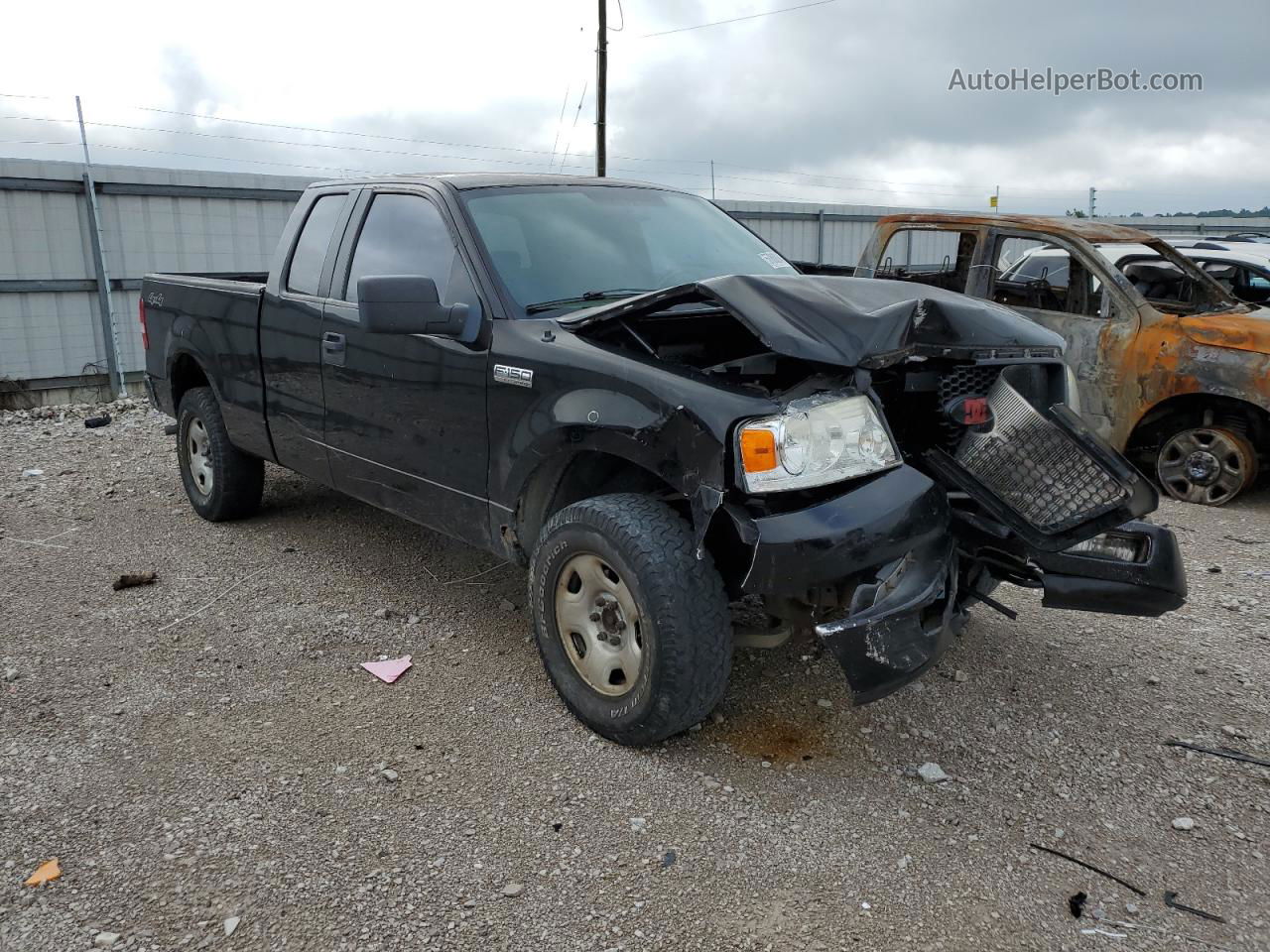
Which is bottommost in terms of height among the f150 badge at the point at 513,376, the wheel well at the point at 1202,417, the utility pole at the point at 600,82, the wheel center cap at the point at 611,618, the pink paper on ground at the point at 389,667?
the pink paper on ground at the point at 389,667

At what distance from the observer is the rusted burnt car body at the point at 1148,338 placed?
20.4 ft

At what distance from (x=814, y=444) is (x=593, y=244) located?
157 cm

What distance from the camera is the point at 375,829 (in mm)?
2949

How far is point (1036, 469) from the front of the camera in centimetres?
319

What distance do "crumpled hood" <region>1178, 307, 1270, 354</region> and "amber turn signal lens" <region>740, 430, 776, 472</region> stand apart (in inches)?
182

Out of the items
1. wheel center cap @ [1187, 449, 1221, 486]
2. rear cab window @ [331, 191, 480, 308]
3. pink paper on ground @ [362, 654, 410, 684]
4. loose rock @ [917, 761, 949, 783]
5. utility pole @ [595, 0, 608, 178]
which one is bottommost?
pink paper on ground @ [362, 654, 410, 684]

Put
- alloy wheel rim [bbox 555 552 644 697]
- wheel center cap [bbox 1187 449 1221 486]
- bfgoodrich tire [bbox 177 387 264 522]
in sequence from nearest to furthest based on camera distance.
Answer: alloy wheel rim [bbox 555 552 644 697] → bfgoodrich tire [bbox 177 387 264 522] → wheel center cap [bbox 1187 449 1221 486]

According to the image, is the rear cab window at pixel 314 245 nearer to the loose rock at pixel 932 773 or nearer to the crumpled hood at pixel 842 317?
the crumpled hood at pixel 842 317

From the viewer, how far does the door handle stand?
4.45 meters

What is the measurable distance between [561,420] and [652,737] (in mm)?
1081

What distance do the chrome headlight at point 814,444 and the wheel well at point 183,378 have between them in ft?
13.8

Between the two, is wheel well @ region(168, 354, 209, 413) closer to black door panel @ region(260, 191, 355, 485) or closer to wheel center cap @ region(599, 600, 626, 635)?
black door panel @ region(260, 191, 355, 485)

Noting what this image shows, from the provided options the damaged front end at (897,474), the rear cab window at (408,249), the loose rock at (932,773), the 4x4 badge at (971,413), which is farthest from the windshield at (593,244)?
the loose rock at (932,773)

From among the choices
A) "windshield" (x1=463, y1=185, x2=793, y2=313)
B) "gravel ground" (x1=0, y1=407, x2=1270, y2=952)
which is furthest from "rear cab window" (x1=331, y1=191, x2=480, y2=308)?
"gravel ground" (x1=0, y1=407, x2=1270, y2=952)
